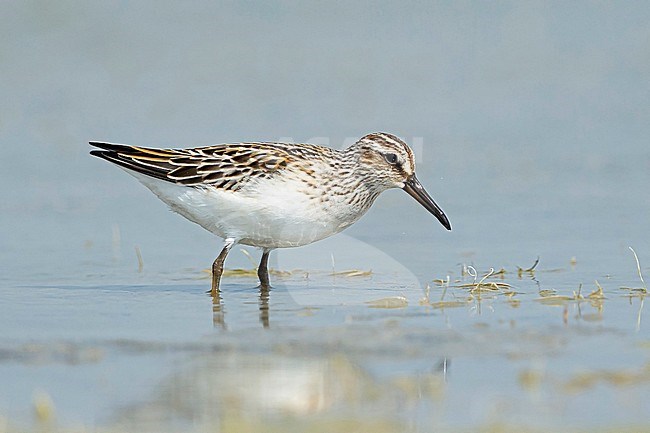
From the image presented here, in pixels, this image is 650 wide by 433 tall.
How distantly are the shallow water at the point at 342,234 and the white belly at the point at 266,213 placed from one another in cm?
49

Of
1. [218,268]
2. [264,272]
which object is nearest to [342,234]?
[264,272]

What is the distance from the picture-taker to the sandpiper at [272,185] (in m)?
10.3

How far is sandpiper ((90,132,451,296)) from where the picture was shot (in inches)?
405

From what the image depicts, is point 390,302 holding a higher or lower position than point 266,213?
lower

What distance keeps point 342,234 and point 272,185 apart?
2539 mm

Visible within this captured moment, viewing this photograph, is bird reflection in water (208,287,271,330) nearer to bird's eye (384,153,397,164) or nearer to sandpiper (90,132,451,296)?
sandpiper (90,132,451,296)

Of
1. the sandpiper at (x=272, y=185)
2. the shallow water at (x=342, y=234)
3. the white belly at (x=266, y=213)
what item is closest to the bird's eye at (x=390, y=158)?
the sandpiper at (x=272, y=185)

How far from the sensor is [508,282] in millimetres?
10445

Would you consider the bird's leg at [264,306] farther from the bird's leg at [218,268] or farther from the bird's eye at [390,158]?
the bird's eye at [390,158]

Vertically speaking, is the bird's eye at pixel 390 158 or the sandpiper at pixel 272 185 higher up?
the bird's eye at pixel 390 158

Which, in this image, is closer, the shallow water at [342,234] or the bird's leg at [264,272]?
the shallow water at [342,234]

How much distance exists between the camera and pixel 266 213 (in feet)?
33.6

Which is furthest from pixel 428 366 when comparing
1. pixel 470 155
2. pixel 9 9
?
pixel 9 9

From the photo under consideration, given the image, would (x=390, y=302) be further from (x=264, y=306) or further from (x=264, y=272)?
(x=264, y=272)
